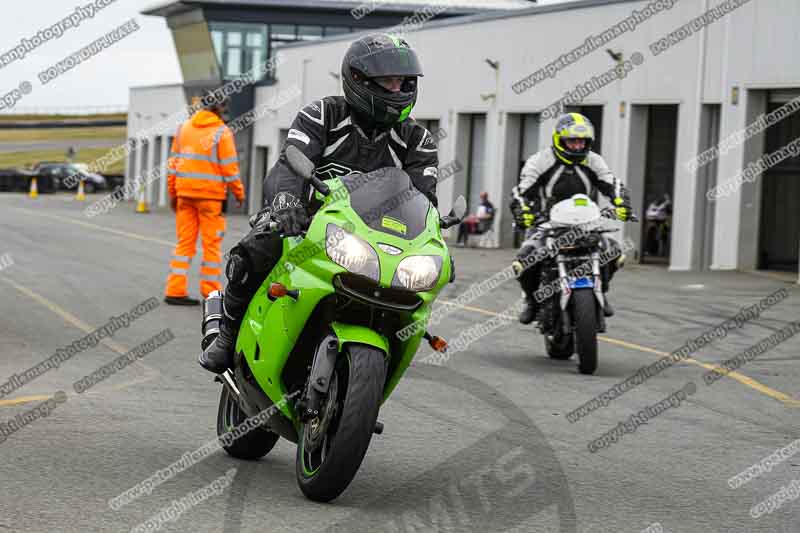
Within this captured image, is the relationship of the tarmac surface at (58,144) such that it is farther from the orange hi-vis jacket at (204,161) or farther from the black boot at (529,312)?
the black boot at (529,312)

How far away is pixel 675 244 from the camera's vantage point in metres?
28.1

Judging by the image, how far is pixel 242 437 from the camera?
6938mm

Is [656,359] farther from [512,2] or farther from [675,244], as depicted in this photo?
[512,2]

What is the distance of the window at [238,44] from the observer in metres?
58.3

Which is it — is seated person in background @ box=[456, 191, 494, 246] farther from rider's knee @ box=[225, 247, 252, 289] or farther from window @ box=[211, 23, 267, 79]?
rider's knee @ box=[225, 247, 252, 289]

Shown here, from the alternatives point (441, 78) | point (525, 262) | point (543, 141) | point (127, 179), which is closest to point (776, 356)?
point (525, 262)

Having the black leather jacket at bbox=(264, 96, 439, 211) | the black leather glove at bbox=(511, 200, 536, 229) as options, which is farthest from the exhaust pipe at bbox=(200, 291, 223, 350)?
the black leather glove at bbox=(511, 200, 536, 229)

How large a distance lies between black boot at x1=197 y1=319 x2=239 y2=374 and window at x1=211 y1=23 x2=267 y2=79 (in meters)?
52.1

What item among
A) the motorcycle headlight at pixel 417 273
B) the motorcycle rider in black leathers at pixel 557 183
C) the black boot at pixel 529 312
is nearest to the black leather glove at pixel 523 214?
the motorcycle rider in black leathers at pixel 557 183

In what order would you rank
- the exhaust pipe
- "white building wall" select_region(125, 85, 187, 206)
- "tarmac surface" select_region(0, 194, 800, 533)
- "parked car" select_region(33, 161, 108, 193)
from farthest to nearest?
"parked car" select_region(33, 161, 108, 193) → "white building wall" select_region(125, 85, 187, 206) → the exhaust pipe → "tarmac surface" select_region(0, 194, 800, 533)

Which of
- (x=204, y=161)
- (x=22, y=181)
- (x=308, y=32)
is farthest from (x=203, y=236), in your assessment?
(x=22, y=181)

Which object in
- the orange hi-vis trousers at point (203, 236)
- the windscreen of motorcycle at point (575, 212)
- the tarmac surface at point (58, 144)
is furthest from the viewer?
the tarmac surface at point (58, 144)

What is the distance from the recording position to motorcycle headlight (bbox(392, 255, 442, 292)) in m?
5.83

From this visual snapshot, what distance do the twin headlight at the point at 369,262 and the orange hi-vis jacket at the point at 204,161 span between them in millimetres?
8902
